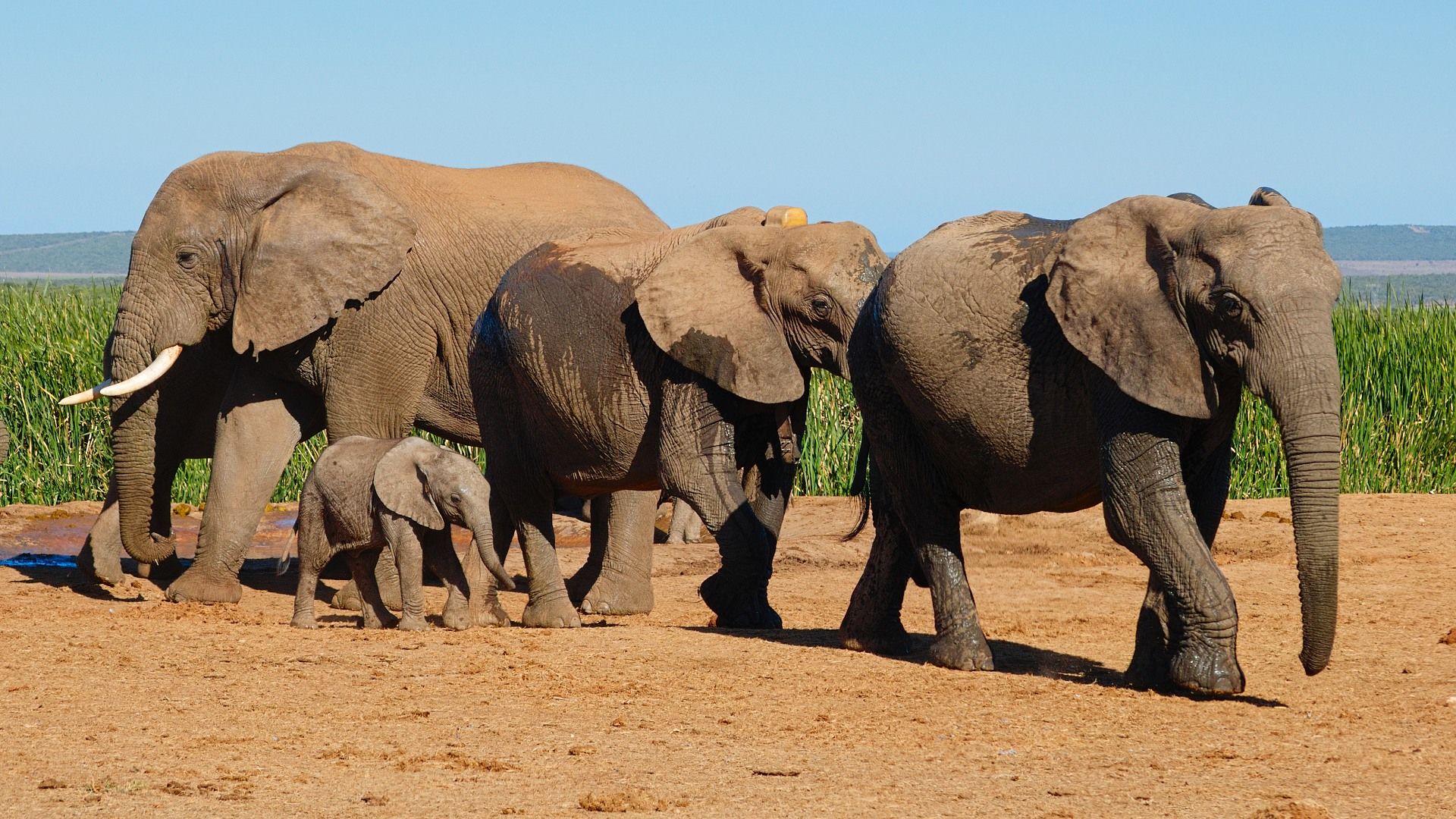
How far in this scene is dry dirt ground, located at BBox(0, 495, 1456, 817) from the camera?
5.66m

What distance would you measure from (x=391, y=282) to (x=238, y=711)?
488 centimetres

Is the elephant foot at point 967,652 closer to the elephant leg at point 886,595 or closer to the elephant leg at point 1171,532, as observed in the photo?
the elephant leg at point 886,595

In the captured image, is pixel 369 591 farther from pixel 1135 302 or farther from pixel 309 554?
pixel 1135 302

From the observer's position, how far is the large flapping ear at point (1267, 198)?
6.90m

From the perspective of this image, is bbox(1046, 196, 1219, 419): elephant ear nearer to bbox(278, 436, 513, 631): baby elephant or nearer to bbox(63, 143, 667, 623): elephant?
bbox(278, 436, 513, 631): baby elephant

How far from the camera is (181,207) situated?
11.2 m

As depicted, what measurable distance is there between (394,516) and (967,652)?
2.87 metres

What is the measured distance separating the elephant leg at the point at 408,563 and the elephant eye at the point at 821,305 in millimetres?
2182

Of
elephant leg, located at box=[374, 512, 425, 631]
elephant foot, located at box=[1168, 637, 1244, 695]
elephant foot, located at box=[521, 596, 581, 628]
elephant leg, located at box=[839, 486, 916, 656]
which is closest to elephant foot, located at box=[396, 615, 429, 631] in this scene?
elephant leg, located at box=[374, 512, 425, 631]

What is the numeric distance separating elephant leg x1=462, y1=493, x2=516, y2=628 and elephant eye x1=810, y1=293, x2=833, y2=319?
2.10m

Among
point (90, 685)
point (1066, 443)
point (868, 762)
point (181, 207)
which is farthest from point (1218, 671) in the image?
point (181, 207)

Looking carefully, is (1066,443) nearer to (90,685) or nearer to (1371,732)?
(1371,732)

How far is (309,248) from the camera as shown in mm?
11242

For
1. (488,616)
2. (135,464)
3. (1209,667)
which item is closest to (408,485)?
(488,616)
